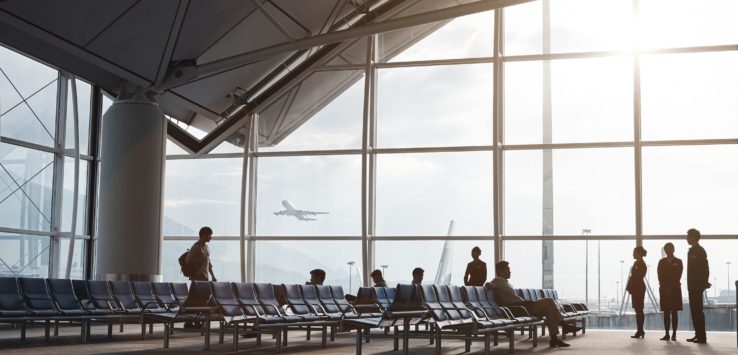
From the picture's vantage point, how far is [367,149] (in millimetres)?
18594

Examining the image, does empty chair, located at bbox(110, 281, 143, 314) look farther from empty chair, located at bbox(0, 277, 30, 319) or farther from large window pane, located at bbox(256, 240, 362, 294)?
large window pane, located at bbox(256, 240, 362, 294)

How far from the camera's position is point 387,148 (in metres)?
18.7

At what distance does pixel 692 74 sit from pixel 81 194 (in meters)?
12.3

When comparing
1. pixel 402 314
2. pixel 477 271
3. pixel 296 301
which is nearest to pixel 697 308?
pixel 477 271

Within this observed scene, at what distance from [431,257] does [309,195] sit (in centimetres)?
284

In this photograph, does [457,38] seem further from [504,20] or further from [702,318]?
[702,318]

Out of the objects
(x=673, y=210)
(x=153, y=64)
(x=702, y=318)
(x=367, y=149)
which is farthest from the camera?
(x=367, y=149)

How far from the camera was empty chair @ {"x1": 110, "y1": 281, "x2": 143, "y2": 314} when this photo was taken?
12216mm

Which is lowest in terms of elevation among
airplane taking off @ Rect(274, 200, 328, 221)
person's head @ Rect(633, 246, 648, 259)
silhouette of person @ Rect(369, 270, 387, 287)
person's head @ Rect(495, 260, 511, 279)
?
silhouette of person @ Rect(369, 270, 387, 287)

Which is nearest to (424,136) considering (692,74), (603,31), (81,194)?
(603,31)

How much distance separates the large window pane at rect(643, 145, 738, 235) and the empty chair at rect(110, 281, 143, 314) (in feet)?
31.4

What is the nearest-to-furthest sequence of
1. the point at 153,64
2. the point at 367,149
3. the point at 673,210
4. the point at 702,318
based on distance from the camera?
the point at 702,318
the point at 153,64
the point at 673,210
the point at 367,149

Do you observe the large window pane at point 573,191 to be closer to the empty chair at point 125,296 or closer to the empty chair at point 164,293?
the empty chair at point 164,293

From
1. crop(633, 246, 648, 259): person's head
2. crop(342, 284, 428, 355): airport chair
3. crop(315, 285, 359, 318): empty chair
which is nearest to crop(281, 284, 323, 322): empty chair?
crop(315, 285, 359, 318): empty chair
